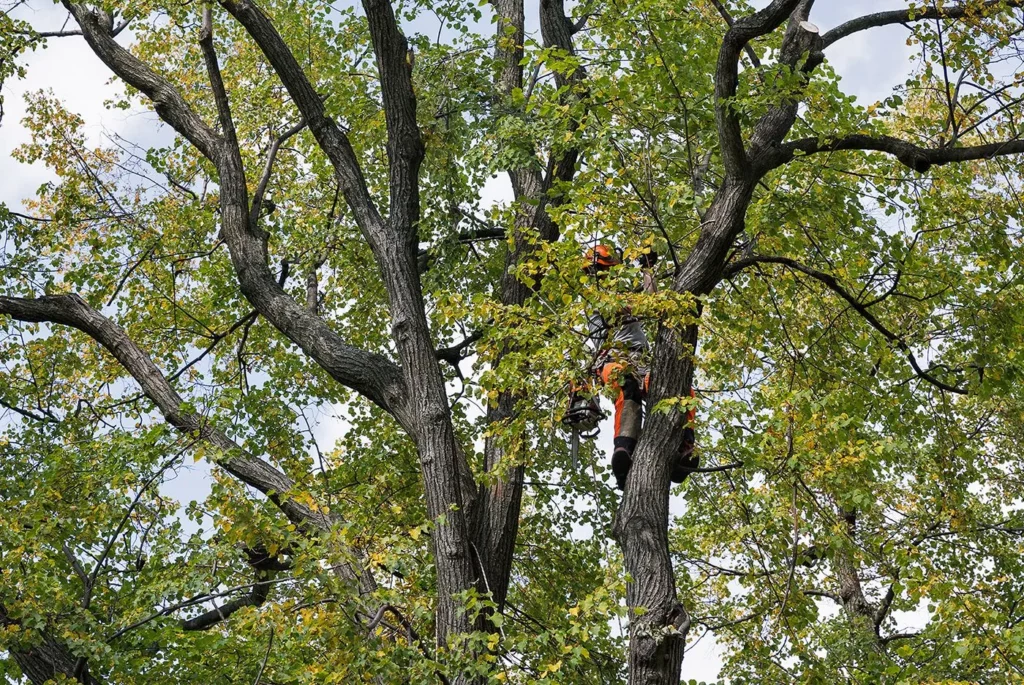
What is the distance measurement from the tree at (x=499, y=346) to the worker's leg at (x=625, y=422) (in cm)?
40

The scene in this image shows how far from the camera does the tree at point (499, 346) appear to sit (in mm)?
7051

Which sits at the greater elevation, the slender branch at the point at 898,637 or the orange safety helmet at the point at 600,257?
the slender branch at the point at 898,637

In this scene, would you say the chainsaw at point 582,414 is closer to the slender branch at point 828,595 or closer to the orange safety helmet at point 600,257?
the orange safety helmet at point 600,257

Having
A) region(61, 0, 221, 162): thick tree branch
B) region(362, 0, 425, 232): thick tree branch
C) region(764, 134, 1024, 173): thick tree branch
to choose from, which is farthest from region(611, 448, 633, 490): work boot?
region(61, 0, 221, 162): thick tree branch

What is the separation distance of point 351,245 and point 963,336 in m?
6.42

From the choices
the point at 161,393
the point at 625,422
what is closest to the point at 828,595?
the point at 625,422

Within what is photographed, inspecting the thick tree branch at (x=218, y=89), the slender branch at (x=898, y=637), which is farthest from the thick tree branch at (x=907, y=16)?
the slender branch at (x=898, y=637)

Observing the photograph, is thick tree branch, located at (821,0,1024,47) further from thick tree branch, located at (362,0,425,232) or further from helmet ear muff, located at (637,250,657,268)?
thick tree branch, located at (362,0,425,232)

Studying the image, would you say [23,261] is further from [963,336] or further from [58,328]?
[963,336]

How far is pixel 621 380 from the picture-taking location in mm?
7051

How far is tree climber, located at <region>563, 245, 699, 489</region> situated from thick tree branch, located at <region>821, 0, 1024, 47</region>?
2.14 m

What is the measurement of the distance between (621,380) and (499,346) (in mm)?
930

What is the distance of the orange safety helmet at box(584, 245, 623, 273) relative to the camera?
24.3 feet

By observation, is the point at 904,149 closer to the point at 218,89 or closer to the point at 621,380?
the point at 621,380
